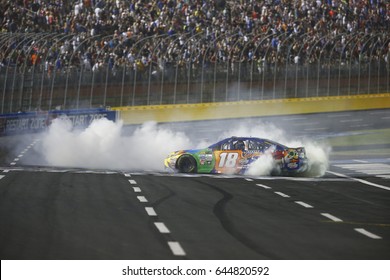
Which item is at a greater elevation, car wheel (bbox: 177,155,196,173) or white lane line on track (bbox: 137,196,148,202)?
car wheel (bbox: 177,155,196,173)

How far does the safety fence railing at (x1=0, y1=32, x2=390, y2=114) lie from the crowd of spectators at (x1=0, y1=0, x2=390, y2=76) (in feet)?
0.24

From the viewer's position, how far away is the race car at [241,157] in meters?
24.7

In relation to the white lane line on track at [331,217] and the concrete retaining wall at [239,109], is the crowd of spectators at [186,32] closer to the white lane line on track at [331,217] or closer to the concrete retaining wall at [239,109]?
the concrete retaining wall at [239,109]

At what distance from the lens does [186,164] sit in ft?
84.2

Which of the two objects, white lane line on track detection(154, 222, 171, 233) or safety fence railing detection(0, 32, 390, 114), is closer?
white lane line on track detection(154, 222, 171, 233)

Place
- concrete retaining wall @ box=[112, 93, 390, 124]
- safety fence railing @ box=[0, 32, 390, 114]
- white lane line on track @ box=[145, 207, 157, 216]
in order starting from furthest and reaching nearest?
concrete retaining wall @ box=[112, 93, 390, 124] < safety fence railing @ box=[0, 32, 390, 114] < white lane line on track @ box=[145, 207, 157, 216]

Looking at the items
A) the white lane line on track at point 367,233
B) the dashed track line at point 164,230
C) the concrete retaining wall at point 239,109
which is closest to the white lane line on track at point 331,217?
the white lane line on track at point 367,233

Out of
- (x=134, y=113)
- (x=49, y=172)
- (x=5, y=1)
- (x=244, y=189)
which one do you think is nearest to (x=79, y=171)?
(x=49, y=172)

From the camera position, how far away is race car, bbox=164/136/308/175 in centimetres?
2467

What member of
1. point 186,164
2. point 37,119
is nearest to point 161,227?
point 186,164

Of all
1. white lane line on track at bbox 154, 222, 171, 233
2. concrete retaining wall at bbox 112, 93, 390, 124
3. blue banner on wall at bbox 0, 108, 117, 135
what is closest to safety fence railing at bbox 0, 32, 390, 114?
blue banner on wall at bbox 0, 108, 117, 135

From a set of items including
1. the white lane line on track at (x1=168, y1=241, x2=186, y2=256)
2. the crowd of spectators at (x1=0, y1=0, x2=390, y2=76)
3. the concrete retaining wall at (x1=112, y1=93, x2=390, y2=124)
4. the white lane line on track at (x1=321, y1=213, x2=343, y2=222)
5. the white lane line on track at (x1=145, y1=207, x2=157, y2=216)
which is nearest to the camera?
the white lane line on track at (x1=168, y1=241, x2=186, y2=256)

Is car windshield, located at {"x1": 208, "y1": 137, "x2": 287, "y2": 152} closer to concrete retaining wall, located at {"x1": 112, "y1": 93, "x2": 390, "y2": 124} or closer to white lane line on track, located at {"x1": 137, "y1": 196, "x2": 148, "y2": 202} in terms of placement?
white lane line on track, located at {"x1": 137, "y1": 196, "x2": 148, "y2": 202}

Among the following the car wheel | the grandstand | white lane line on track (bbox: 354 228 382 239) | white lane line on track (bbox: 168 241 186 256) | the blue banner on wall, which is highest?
the grandstand
